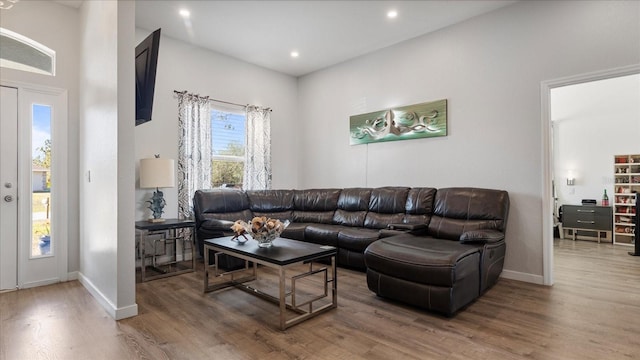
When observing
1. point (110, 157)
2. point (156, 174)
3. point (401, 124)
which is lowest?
point (156, 174)

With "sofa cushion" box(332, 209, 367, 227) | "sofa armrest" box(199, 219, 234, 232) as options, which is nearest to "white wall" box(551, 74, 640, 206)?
"sofa cushion" box(332, 209, 367, 227)

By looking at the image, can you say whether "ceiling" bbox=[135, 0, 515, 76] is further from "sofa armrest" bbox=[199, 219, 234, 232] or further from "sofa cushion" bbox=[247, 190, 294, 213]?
"sofa armrest" bbox=[199, 219, 234, 232]

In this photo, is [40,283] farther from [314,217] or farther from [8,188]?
[314,217]

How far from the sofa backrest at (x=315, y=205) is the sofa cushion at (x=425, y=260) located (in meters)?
1.87

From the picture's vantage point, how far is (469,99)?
13.1 ft

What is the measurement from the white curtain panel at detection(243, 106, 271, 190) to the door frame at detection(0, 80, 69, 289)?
2416 millimetres

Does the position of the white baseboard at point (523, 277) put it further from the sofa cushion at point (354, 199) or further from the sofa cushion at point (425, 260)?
the sofa cushion at point (354, 199)

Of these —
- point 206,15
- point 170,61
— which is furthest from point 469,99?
point 170,61

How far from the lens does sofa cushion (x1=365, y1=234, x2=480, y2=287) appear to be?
100 inches

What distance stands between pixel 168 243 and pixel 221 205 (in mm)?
875

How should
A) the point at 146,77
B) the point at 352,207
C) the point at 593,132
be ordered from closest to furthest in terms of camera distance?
1. the point at 146,77
2. the point at 352,207
3. the point at 593,132

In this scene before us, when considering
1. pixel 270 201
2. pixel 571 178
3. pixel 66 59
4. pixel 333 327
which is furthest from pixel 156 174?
pixel 571 178

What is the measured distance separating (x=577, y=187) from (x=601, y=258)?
238 centimetres

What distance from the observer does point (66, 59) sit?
3.62 meters
